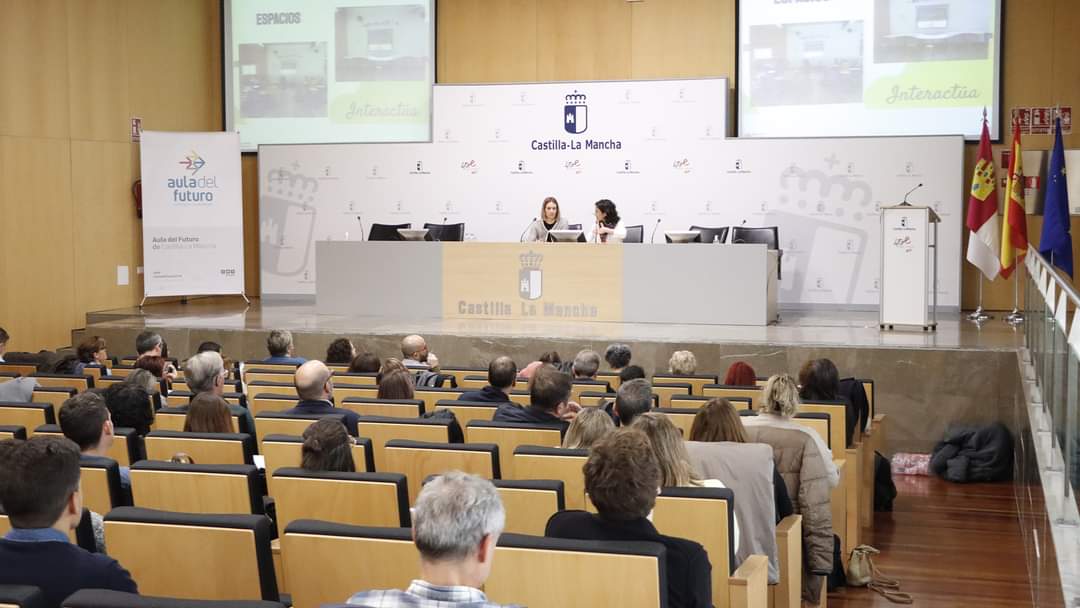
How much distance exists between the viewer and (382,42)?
14367 mm

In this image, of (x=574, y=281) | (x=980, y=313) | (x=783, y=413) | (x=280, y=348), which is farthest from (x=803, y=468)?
(x=980, y=313)

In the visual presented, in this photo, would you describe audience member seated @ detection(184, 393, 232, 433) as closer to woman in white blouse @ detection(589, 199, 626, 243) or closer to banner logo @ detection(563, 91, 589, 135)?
woman in white blouse @ detection(589, 199, 626, 243)

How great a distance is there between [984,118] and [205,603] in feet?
36.4

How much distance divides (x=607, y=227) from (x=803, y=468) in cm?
648

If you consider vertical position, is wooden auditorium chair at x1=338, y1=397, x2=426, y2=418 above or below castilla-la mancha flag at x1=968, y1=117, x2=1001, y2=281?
below

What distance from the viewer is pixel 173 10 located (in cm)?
1434

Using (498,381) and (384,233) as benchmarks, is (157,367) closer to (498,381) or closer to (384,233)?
(498,381)

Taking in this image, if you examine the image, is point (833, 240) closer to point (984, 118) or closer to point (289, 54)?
point (984, 118)

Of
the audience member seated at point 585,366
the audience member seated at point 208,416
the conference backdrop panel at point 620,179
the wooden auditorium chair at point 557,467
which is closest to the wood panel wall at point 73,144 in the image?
the conference backdrop panel at point 620,179

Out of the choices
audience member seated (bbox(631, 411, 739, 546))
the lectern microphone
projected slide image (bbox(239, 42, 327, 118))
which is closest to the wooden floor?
audience member seated (bbox(631, 411, 739, 546))

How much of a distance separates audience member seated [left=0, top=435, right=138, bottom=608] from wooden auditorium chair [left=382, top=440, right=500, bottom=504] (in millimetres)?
1455

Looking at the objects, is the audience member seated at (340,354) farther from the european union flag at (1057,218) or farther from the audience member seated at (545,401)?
the european union flag at (1057,218)

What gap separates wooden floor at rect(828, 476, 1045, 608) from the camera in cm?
546

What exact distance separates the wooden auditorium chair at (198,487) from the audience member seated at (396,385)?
2.28 meters
